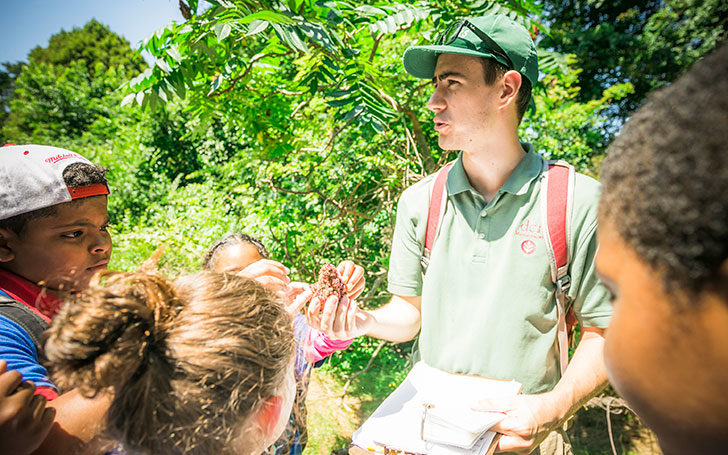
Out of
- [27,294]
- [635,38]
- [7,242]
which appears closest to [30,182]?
[7,242]

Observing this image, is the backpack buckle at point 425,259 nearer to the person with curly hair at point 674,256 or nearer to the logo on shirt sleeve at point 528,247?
the logo on shirt sleeve at point 528,247

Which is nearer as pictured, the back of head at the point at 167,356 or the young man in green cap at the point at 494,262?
the back of head at the point at 167,356

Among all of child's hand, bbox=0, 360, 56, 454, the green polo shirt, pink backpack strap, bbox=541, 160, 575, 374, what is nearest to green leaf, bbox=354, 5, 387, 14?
the green polo shirt

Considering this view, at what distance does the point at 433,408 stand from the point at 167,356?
102 centimetres

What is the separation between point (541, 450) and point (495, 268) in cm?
97

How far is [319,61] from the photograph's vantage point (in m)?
3.23

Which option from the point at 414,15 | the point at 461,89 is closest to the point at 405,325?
the point at 461,89

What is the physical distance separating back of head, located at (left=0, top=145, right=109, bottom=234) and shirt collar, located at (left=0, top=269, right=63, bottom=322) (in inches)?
8.2

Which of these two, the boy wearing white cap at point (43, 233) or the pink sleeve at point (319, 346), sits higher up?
the boy wearing white cap at point (43, 233)

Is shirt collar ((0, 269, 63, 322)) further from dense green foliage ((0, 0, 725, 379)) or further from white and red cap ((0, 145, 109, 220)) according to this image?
dense green foliage ((0, 0, 725, 379))

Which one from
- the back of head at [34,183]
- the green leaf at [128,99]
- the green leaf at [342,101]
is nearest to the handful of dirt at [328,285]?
the back of head at [34,183]

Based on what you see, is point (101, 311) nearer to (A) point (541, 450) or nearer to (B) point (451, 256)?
(B) point (451, 256)

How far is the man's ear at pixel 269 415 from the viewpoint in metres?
1.35

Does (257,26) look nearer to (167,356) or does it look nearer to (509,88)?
(509,88)
